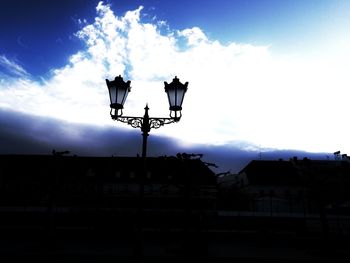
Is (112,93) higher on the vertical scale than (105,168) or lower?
higher

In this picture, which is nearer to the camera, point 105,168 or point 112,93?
point 112,93

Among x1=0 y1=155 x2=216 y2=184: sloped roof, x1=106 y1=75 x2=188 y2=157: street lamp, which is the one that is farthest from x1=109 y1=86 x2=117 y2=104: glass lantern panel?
x1=0 y1=155 x2=216 y2=184: sloped roof

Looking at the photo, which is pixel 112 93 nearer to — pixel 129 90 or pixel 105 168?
pixel 129 90

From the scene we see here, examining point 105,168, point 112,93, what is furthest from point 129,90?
point 105,168

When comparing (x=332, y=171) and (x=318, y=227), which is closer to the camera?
(x=332, y=171)

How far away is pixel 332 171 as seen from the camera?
18781 millimetres

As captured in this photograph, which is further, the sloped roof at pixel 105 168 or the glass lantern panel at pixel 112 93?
the sloped roof at pixel 105 168

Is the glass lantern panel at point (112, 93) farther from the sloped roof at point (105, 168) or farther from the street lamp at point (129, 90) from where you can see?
the sloped roof at point (105, 168)

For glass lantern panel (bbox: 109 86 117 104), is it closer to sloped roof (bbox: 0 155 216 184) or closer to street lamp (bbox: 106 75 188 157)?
street lamp (bbox: 106 75 188 157)

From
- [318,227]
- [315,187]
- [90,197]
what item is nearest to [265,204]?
[318,227]

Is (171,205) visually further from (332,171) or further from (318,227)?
(332,171)

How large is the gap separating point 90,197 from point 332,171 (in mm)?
21385

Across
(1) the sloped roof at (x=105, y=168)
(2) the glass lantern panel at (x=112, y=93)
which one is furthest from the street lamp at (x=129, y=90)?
(1) the sloped roof at (x=105, y=168)

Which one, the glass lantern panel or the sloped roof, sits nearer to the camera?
the glass lantern panel
